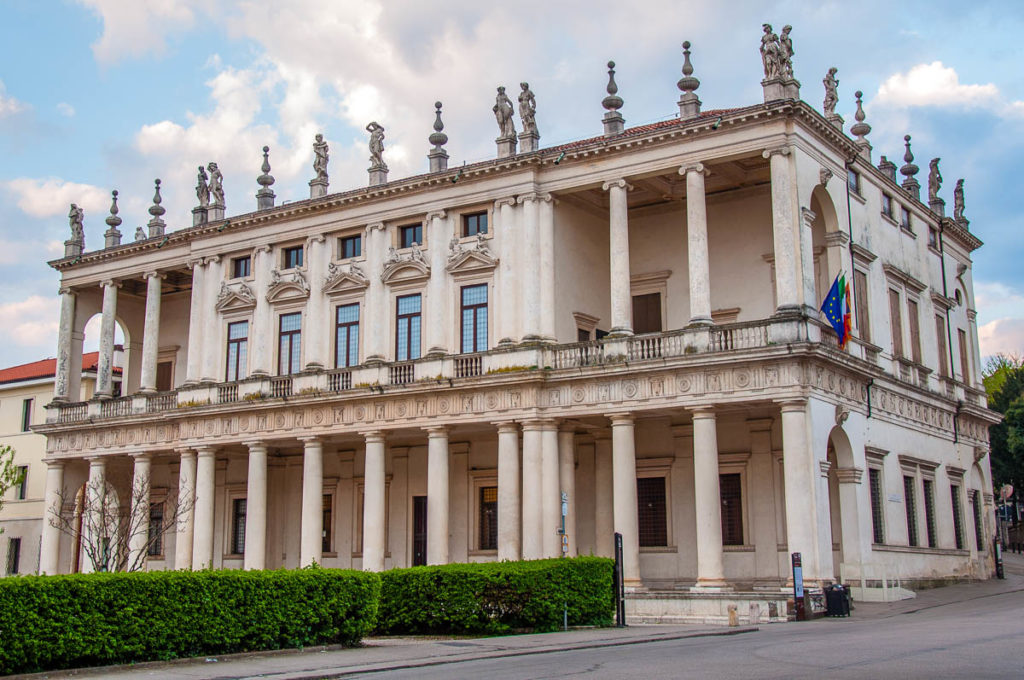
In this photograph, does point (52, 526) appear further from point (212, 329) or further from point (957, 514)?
point (957, 514)

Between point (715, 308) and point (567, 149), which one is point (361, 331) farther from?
point (715, 308)

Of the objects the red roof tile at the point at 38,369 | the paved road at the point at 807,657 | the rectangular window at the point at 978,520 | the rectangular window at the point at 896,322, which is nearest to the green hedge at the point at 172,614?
the paved road at the point at 807,657

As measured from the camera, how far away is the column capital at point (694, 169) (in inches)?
1298

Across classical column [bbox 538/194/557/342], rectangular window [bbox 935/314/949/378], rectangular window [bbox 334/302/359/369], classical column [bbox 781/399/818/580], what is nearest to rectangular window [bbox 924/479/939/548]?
rectangular window [bbox 935/314/949/378]

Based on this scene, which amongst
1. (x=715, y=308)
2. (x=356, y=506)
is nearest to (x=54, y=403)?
(x=356, y=506)

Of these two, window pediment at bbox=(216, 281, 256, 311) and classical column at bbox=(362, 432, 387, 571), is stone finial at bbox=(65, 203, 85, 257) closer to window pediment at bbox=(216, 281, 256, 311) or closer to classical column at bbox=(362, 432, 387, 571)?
window pediment at bbox=(216, 281, 256, 311)

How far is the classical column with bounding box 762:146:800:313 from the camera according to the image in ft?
102

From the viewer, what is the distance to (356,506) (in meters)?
42.4

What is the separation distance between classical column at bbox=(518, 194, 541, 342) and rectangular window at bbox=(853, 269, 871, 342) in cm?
1018

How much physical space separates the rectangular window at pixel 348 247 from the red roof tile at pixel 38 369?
18820mm

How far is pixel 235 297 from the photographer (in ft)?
141

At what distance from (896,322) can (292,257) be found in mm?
22508

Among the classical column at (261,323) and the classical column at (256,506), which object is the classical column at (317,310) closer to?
the classical column at (261,323)

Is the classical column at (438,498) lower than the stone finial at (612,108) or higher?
lower
